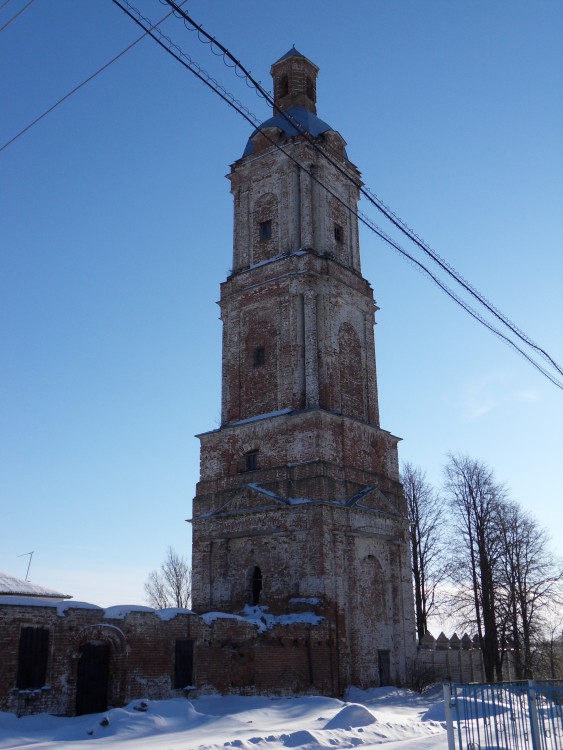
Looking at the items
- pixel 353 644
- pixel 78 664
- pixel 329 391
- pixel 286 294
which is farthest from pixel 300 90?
pixel 78 664

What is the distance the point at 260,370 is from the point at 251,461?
3.57m

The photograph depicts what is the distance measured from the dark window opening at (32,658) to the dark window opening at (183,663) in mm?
3887

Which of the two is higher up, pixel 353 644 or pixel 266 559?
pixel 266 559

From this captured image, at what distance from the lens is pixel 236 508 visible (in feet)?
84.1

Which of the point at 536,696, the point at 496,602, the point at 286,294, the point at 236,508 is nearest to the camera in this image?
the point at 536,696

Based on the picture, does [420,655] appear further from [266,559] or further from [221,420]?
[221,420]

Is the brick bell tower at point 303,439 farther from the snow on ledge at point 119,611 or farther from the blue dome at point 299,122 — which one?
the snow on ledge at point 119,611

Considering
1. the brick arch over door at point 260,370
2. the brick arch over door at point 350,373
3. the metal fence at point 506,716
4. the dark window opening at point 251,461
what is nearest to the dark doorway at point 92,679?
the dark window opening at point 251,461

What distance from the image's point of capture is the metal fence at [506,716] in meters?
8.88

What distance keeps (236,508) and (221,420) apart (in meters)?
4.05

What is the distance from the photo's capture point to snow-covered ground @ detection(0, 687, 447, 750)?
12211 millimetres

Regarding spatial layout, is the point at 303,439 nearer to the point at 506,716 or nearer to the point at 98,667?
the point at 98,667

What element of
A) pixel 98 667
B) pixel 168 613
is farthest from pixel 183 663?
pixel 98 667

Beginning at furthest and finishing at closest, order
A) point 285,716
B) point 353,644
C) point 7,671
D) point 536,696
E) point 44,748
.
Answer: point 353,644, point 285,716, point 7,671, point 44,748, point 536,696
